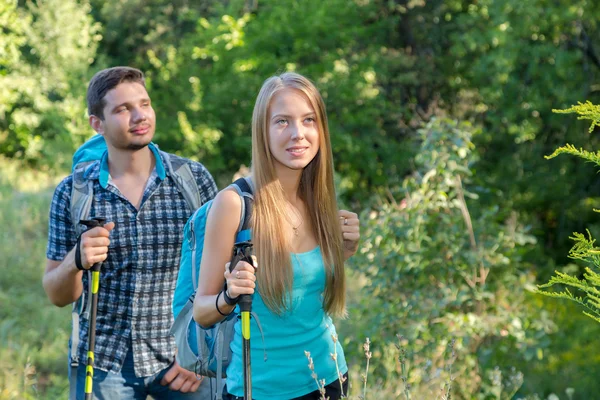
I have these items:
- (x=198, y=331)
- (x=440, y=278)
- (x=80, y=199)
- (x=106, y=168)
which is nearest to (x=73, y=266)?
(x=80, y=199)

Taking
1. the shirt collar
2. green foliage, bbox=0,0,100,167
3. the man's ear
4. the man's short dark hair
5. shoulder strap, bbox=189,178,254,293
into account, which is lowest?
shoulder strap, bbox=189,178,254,293

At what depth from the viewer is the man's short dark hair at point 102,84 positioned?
367cm

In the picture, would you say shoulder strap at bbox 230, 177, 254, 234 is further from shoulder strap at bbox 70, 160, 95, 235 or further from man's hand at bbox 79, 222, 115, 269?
Result: shoulder strap at bbox 70, 160, 95, 235

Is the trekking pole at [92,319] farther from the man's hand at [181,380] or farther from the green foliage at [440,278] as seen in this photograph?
the green foliage at [440,278]

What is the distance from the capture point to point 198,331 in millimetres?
2953

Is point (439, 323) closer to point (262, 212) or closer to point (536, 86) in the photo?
point (262, 212)

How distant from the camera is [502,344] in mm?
6852

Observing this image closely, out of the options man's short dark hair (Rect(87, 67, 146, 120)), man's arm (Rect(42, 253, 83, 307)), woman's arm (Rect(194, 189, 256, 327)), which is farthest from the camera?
man's short dark hair (Rect(87, 67, 146, 120))

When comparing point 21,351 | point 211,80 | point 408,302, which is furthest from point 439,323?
point 211,80

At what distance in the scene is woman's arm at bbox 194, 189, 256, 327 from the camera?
2.76 metres

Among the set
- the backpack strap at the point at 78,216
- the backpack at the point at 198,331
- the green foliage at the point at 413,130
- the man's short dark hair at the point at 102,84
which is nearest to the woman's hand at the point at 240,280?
the backpack at the point at 198,331

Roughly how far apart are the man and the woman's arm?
0.82 metres

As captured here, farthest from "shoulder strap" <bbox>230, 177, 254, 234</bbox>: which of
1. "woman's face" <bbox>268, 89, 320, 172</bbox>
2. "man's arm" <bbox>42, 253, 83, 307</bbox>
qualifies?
"man's arm" <bbox>42, 253, 83, 307</bbox>

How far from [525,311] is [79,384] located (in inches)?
172
